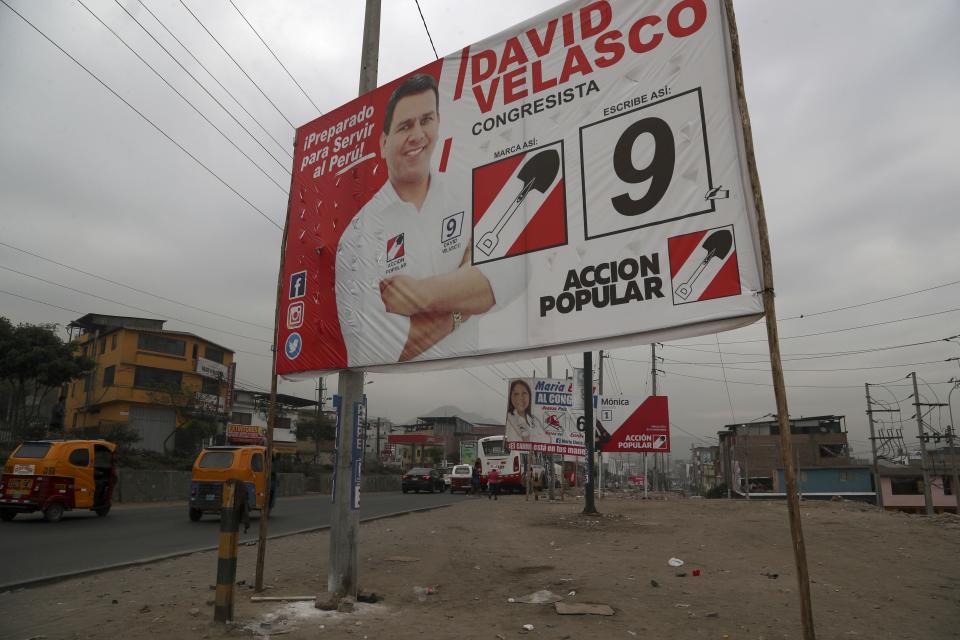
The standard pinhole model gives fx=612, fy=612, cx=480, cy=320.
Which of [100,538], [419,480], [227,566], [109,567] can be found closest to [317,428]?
[419,480]

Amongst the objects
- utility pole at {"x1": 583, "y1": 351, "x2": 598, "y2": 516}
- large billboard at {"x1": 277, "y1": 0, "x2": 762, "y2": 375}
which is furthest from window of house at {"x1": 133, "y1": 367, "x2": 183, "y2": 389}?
large billboard at {"x1": 277, "y1": 0, "x2": 762, "y2": 375}

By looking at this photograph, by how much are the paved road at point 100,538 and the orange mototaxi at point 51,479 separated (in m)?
0.37

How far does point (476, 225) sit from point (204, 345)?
43.7 metres

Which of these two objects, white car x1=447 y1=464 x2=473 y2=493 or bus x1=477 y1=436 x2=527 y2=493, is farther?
white car x1=447 y1=464 x2=473 y2=493

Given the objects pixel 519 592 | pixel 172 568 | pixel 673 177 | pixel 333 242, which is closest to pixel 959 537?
pixel 519 592

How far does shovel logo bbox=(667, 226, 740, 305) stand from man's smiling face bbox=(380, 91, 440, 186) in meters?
3.32

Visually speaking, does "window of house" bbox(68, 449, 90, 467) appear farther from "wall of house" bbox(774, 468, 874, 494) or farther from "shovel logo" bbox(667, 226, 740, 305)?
"wall of house" bbox(774, 468, 874, 494)

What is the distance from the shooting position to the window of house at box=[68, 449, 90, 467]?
47.5 feet

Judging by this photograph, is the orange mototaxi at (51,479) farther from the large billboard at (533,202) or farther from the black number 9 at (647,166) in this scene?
the black number 9 at (647,166)

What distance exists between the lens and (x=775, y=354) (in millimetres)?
4281

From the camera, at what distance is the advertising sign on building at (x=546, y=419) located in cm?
2017

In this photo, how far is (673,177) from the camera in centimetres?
530

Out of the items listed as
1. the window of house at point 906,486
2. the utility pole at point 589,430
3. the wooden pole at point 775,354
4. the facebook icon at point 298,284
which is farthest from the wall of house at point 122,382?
the window of house at point 906,486

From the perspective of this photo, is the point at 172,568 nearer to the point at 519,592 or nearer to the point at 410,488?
the point at 519,592
